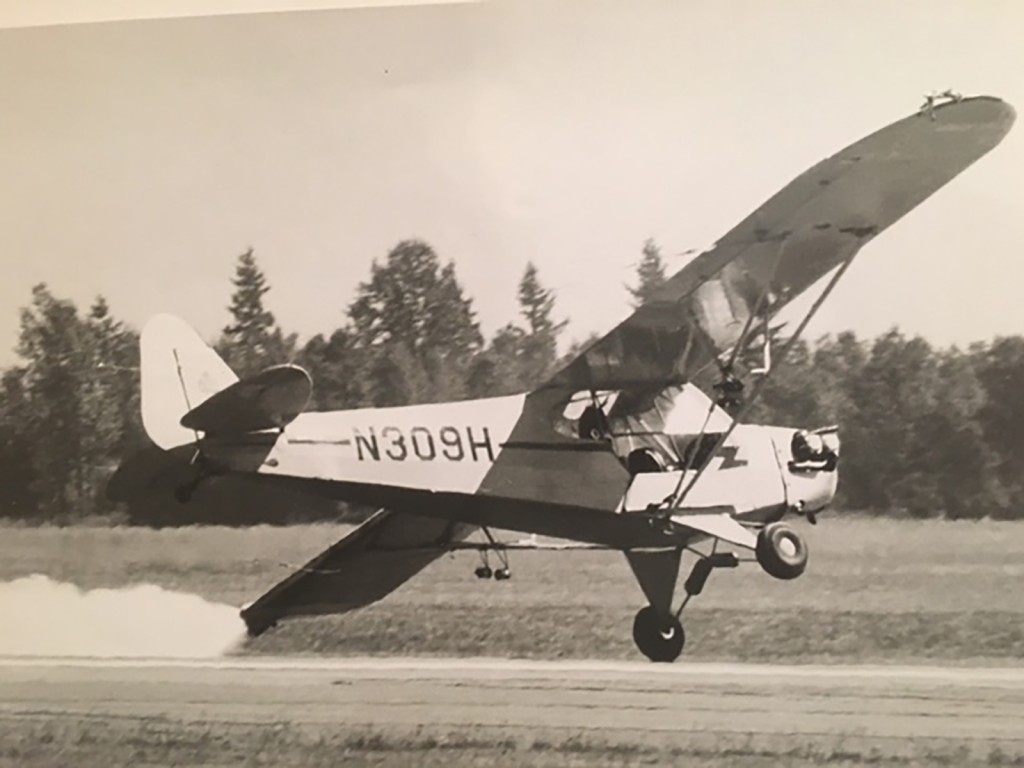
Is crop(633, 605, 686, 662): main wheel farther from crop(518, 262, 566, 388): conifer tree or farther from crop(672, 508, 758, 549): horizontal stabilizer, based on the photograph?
crop(518, 262, 566, 388): conifer tree

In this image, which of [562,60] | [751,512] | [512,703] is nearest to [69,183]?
[562,60]

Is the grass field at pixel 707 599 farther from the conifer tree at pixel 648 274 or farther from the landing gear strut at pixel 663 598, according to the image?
the conifer tree at pixel 648 274

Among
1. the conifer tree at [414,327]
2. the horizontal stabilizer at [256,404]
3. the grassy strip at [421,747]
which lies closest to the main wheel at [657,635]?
the grassy strip at [421,747]

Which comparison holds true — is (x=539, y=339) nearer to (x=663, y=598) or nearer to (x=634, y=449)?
(x=634, y=449)

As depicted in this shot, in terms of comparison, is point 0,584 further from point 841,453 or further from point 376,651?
point 841,453

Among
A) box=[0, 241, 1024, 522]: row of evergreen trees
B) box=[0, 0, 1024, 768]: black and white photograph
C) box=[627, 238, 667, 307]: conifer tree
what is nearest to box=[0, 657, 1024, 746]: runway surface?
box=[0, 0, 1024, 768]: black and white photograph
